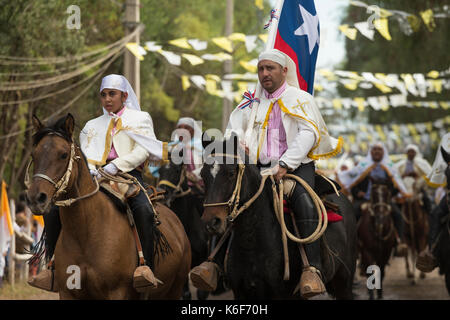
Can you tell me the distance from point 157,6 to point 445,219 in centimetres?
1531

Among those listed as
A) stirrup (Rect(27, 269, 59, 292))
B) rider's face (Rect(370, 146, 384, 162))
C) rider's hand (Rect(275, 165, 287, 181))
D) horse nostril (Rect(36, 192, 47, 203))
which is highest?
rider's face (Rect(370, 146, 384, 162))

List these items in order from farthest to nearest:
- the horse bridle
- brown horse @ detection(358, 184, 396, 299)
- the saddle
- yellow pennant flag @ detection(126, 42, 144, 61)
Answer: brown horse @ detection(358, 184, 396, 299) → yellow pennant flag @ detection(126, 42, 144, 61) → the saddle → the horse bridle

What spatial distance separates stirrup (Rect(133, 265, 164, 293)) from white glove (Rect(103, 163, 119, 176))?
40.3 inches

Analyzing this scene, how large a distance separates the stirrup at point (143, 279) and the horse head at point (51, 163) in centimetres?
115

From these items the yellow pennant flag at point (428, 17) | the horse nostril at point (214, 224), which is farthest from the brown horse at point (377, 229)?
the horse nostril at point (214, 224)

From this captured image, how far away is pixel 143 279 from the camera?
802 cm

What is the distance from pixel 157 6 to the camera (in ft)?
81.2

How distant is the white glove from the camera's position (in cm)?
849

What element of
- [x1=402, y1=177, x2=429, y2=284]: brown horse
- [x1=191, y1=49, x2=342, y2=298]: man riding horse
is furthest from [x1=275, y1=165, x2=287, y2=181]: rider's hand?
[x1=402, y1=177, x2=429, y2=284]: brown horse

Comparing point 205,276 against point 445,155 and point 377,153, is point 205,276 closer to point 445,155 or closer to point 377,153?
point 445,155

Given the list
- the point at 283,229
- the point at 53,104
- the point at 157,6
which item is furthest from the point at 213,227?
the point at 157,6

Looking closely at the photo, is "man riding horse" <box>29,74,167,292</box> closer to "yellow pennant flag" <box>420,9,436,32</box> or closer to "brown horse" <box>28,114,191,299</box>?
"brown horse" <box>28,114,191,299</box>

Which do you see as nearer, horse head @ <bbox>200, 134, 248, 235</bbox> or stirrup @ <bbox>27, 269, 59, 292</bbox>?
horse head @ <bbox>200, 134, 248, 235</bbox>

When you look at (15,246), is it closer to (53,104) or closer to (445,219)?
(53,104)
